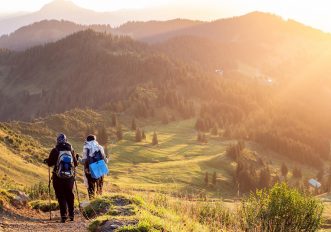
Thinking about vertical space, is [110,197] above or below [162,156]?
above

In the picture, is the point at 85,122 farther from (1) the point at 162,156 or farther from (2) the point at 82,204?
(2) the point at 82,204

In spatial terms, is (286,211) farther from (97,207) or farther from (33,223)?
(33,223)

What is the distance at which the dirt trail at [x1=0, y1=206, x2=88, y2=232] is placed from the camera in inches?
639

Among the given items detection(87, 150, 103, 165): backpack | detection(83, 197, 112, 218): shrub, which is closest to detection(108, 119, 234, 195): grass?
detection(87, 150, 103, 165): backpack

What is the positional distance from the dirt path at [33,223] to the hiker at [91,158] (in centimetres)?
166

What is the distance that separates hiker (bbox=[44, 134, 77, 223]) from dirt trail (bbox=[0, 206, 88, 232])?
25.3 inches

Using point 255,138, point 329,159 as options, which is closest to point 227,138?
point 255,138

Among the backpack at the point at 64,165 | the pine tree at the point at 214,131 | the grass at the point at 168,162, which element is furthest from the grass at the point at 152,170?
the pine tree at the point at 214,131

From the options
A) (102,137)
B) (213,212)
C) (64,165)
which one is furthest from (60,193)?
(102,137)

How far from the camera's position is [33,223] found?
17.6 meters

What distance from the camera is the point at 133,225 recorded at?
14258 millimetres

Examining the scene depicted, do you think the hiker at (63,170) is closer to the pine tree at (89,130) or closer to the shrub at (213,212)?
the shrub at (213,212)

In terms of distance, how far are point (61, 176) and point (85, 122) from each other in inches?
6019

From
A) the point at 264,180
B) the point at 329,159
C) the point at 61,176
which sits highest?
the point at 61,176
